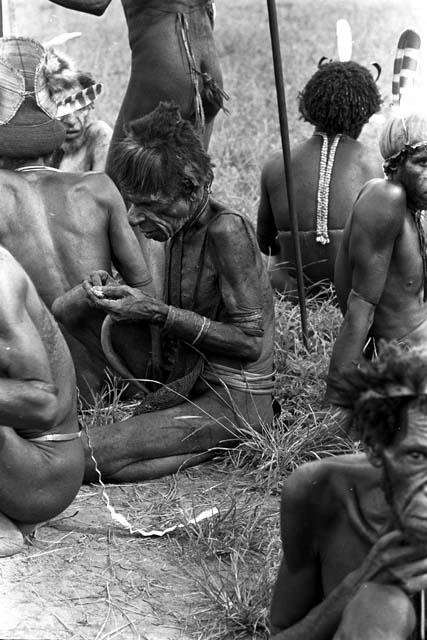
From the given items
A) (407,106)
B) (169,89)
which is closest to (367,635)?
(407,106)

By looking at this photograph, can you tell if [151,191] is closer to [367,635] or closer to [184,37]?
[184,37]

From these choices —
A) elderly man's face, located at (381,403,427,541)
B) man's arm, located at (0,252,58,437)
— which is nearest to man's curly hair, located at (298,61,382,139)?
man's arm, located at (0,252,58,437)

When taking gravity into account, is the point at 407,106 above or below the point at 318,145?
above

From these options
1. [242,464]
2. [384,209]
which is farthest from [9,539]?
[384,209]

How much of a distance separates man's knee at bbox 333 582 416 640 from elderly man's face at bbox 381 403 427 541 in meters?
A: 0.13

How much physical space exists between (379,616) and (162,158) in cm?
242

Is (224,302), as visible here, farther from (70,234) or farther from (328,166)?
(328,166)

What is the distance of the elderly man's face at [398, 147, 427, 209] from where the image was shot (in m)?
4.48

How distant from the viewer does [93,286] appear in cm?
464

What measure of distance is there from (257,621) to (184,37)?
3117 mm

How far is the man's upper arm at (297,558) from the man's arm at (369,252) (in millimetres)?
1574

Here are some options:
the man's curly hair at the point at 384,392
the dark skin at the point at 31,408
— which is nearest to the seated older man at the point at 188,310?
the dark skin at the point at 31,408

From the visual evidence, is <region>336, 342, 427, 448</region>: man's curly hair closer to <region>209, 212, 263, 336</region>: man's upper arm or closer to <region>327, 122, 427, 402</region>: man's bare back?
<region>327, 122, 427, 402</region>: man's bare back

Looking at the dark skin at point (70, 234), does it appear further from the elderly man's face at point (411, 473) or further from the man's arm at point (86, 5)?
the elderly man's face at point (411, 473)
